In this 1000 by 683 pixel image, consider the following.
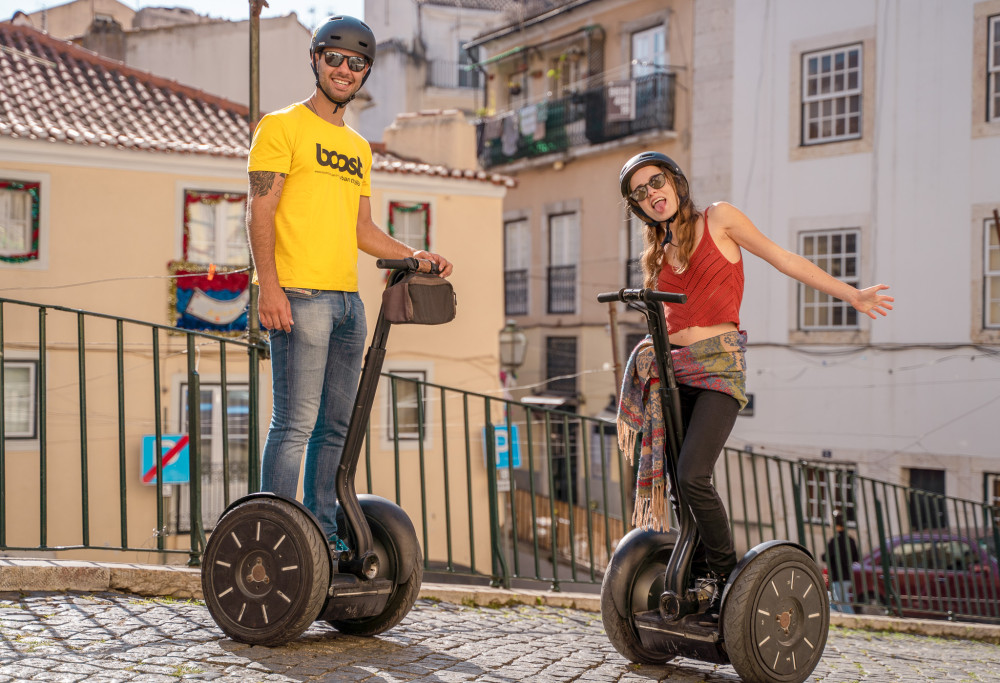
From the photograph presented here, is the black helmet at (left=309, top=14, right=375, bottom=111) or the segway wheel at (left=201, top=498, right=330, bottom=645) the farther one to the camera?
the black helmet at (left=309, top=14, right=375, bottom=111)

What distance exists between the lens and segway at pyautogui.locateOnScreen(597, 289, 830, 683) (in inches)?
137

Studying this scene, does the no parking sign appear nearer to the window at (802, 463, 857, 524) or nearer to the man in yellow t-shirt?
the window at (802, 463, 857, 524)

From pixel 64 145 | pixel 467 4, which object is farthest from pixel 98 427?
pixel 467 4

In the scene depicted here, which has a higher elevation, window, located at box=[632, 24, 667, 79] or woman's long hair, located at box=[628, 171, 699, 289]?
window, located at box=[632, 24, 667, 79]

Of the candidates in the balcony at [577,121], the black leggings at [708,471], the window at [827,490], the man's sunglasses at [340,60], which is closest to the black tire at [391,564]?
the black leggings at [708,471]

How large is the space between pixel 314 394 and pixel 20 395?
14058 millimetres

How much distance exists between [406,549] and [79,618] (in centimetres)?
108

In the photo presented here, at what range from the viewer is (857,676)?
4.07 metres

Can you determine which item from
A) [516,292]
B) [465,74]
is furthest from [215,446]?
[465,74]

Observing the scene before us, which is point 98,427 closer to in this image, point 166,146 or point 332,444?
point 166,146

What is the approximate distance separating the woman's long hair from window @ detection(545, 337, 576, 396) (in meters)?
21.1

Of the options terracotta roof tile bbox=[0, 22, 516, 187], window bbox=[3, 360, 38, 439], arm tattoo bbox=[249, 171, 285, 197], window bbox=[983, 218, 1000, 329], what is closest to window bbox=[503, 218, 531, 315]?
terracotta roof tile bbox=[0, 22, 516, 187]

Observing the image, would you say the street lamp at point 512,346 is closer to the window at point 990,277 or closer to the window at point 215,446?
the window at point 215,446

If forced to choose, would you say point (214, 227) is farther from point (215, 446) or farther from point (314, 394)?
point (314, 394)
